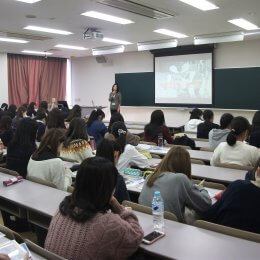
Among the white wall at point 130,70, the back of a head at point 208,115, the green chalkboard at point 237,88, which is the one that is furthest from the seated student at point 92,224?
the white wall at point 130,70

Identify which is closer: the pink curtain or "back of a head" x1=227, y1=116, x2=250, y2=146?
"back of a head" x1=227, y1=116, x2=250, y2=146

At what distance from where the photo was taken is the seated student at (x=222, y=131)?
4.96 m

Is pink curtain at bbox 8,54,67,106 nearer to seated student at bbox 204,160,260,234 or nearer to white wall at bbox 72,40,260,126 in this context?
white wall at bbox 72,40,260,126

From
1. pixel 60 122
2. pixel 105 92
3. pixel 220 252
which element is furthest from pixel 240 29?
pixel 220 252

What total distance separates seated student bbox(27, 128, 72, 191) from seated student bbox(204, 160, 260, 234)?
163 centimetres

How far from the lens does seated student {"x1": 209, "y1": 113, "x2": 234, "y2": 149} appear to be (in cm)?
496

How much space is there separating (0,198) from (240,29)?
689 centimetres

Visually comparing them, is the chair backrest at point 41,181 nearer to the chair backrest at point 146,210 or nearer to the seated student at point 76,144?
the chair backrest at point 146,210

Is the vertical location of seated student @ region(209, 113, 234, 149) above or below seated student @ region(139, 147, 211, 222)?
above

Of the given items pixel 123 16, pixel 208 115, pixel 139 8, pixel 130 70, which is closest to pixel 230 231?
pixel 208 115

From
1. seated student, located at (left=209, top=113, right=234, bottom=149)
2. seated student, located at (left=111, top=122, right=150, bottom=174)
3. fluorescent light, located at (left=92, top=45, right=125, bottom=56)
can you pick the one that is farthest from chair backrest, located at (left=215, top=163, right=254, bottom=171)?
fluorescent light, located at (left=92, top=45, right=125, bottom=56)

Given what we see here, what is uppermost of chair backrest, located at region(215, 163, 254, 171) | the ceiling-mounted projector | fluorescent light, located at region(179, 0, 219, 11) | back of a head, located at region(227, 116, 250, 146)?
fluorescent light, located at region(179, 0, 219, 11)

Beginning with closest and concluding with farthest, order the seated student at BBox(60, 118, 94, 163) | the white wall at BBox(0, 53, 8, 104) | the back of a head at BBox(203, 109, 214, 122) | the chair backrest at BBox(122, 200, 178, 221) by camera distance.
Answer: the chair backrest at BBox(122, 200, 178, 221)
the seated student at BBox(60, 118, 94, 163)
the back of a head at BBox(203, 109, 214, 122)
the white wall at BBox(0, 53, 8, 104)

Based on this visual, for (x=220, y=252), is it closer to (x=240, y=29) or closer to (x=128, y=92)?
(x=240, y=29)
